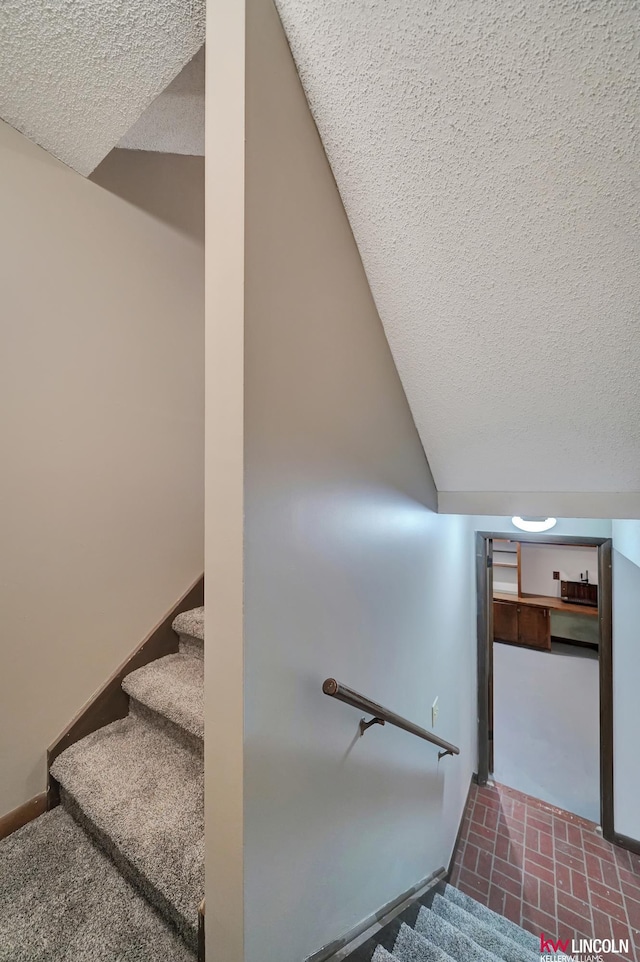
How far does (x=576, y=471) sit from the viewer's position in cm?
168

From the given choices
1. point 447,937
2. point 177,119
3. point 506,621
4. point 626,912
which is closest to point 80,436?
point 177,119

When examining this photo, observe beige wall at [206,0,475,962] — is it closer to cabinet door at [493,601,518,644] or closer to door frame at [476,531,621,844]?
door frame at [476,531,621,844]

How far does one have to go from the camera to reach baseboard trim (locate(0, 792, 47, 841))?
1214mm

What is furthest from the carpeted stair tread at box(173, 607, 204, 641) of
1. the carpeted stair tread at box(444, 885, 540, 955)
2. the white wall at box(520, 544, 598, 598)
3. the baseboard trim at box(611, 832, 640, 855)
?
the white wall at box(520, 544, 598, 598)

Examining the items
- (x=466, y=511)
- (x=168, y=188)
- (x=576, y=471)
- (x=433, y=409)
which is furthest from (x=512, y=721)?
(x=168, y=188)

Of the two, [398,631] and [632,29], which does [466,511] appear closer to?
[398,631]

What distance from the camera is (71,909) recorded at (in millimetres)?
1005

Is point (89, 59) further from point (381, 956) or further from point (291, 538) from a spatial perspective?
point (381, 956)

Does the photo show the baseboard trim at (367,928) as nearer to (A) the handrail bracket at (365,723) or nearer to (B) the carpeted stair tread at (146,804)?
(B) the carpeted stair tread at (146,804)

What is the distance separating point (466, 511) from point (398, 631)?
0.87 m

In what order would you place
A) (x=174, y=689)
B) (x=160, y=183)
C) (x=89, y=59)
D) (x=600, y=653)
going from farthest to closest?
(x=600, y=653)
(x=160, y=183)
(x=174, y=689)
(x=89, y=59)

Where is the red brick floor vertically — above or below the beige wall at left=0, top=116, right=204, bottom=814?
below

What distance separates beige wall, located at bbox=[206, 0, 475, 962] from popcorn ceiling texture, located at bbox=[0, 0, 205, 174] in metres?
0.27

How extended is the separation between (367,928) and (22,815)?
1.12 meters
